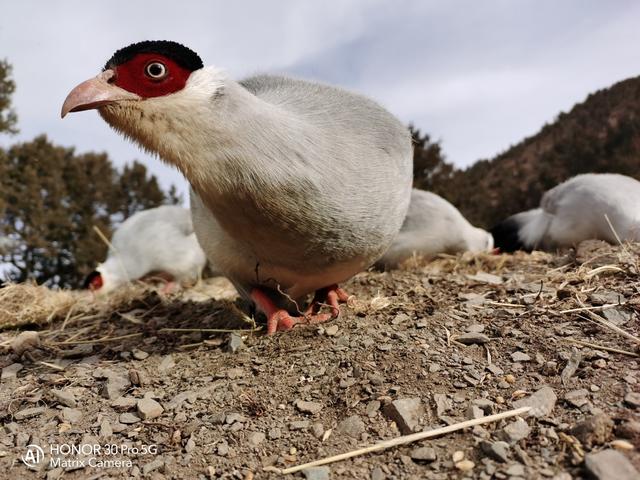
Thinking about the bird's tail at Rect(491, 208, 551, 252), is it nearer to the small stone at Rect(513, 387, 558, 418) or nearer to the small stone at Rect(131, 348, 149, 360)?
the small stone at Rect(513, 387, 558, 418)

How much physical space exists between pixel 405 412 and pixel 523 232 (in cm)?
468

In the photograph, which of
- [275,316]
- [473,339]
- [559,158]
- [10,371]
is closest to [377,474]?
[473,339]

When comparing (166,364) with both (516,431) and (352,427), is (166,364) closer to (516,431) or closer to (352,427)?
(352,427)

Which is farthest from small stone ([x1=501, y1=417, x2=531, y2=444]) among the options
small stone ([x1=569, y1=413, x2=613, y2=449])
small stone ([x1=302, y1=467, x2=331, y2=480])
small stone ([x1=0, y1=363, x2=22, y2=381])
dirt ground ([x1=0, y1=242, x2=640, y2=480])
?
small stone ([x1=0, y1=363, x2=22, y2=381])

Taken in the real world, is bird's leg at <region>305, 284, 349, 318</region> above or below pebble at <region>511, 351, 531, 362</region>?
above

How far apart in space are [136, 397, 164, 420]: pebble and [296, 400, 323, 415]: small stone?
0.53 meters

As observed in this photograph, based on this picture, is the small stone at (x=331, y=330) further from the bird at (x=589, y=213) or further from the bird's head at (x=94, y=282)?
the bird's head at (x=94, y=282)

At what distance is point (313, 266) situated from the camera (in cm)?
227

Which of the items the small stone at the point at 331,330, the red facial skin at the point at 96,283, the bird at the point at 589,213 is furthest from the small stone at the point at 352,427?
the red facial skin at the point at 96,283

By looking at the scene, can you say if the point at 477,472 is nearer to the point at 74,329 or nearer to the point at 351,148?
the point at 351,148

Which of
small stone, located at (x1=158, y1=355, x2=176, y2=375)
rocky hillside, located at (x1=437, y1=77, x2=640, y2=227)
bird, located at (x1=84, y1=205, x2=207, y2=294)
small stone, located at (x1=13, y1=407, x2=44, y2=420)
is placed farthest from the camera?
rocky hillside, located at (x1=437, y1=77, x2=640, y2=227)

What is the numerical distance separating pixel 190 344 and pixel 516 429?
5.22ft

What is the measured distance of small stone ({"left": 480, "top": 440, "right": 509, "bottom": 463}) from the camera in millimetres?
1432

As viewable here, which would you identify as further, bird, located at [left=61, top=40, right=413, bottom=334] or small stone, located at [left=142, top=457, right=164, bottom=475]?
bird, located at [left=61, top=40, right=413, bottom=334]
